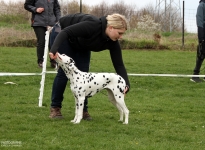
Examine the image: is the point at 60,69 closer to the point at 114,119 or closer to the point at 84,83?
the point at 84,83

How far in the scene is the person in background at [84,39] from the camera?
5.72 metres

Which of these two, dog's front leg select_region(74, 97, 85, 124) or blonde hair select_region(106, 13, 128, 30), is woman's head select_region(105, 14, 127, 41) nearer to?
blonde hair select_region(106, 13, 128, 30)

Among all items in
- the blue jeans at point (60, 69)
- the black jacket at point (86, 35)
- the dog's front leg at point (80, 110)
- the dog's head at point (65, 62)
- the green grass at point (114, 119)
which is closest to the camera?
the green grass at point (114, 119)

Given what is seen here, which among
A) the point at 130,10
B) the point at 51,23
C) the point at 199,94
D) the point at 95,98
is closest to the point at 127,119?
the point at 95,98

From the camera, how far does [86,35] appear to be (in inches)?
229

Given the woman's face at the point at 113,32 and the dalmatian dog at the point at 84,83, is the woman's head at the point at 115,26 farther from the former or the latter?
the dalmatian dog at the point at 84,83

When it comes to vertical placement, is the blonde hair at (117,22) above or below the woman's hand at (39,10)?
above

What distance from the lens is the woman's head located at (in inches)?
225

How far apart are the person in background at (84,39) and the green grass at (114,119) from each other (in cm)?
58

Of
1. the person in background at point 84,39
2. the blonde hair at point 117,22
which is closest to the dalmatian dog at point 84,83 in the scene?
the person in background at point 84,39

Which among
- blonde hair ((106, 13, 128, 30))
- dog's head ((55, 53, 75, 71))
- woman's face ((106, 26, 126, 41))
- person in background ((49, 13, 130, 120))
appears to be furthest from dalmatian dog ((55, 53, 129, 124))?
blonde hair ((106, 13, 128, 30))

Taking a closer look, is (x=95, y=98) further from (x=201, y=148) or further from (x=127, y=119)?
(x=201, y=148)

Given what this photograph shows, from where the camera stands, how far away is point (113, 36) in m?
5.79

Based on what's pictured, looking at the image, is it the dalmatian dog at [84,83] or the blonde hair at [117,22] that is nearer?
the blonde hair at [117,22]
